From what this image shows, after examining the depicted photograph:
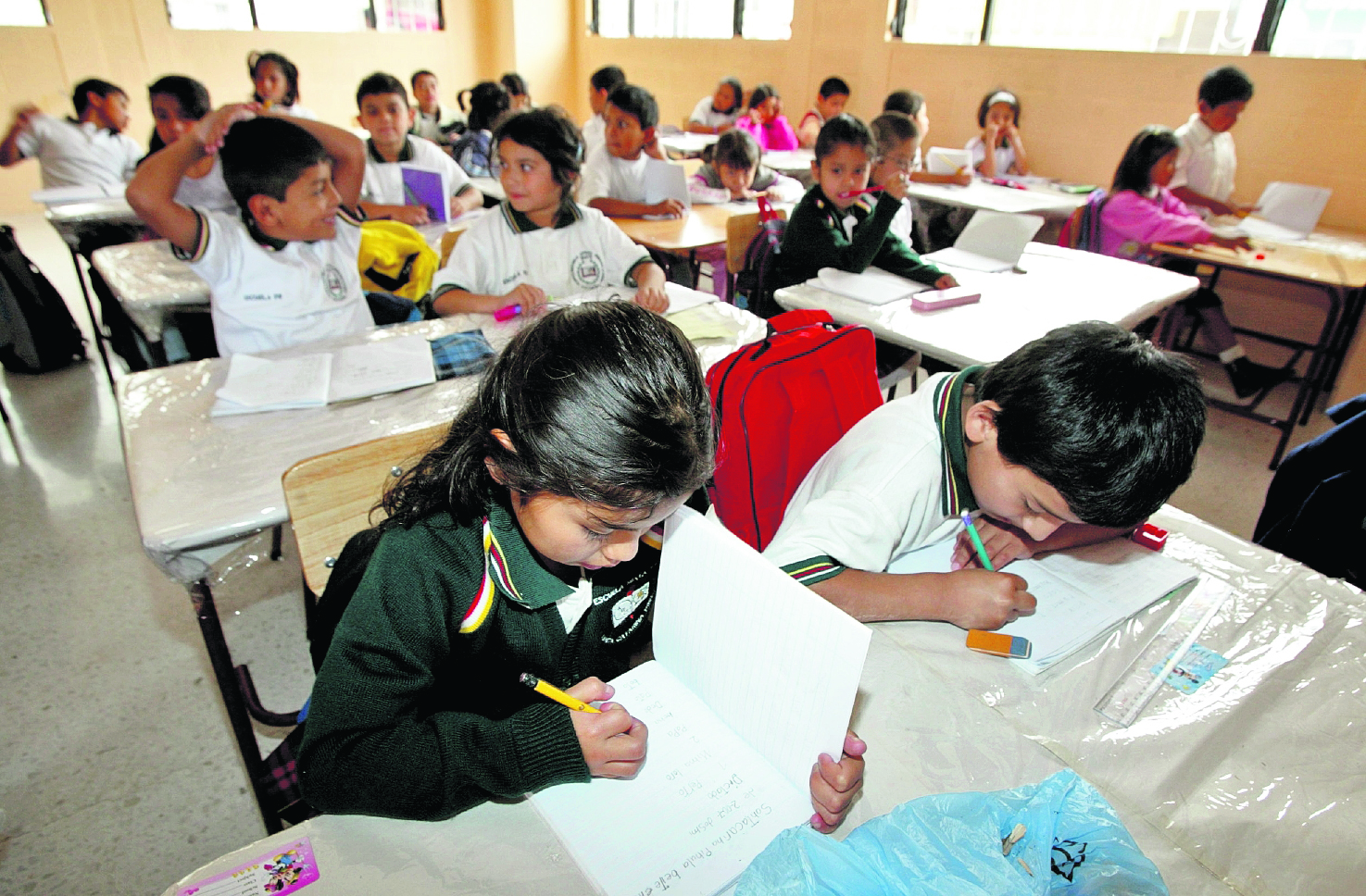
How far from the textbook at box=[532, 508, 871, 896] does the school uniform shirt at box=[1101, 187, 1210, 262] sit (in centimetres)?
297

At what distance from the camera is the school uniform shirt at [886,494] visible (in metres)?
0.90

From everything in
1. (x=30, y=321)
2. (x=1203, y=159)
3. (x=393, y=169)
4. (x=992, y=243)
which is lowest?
(x=30, y=321)

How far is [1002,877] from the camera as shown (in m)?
0.51

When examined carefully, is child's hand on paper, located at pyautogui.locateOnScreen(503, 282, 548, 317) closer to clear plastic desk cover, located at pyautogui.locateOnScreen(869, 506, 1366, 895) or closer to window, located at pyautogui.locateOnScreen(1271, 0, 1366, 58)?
clear plastic desk cover, located at pyautogui.locateOnScreen(869, 506, 1366, 895)

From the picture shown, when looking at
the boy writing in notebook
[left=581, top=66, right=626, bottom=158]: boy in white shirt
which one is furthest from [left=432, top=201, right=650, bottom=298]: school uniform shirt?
→ [left=581, top=66, right=626, bottom=158]: boy in white shirt

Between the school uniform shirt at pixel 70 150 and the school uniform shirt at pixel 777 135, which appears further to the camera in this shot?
the school uniform shirt at pixel 777 135

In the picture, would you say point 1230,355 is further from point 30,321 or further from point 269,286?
point 30,321

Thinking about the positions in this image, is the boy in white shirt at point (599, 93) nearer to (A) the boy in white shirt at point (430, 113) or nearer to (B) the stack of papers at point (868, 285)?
(A) the boy in white shirt at point (430, 113)

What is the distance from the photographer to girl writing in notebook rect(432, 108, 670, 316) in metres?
1.94

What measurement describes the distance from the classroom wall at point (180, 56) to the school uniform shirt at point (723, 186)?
480 cm

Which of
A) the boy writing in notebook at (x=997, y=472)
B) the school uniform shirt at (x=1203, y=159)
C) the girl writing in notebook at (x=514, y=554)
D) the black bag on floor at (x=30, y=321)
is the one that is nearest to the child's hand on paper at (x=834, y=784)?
the girl writing in notebook at (x=514, y=554)

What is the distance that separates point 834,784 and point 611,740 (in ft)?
0.65

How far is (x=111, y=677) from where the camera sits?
166 centimetres

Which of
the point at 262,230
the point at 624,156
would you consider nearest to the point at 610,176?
the point at 624,156
